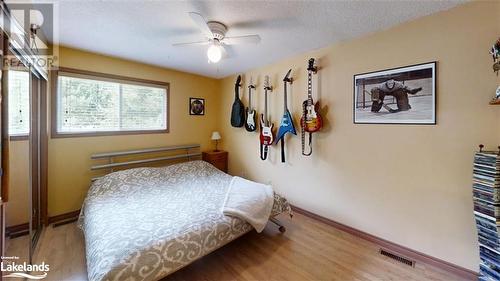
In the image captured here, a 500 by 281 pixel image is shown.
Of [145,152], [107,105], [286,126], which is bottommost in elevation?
[145,152]

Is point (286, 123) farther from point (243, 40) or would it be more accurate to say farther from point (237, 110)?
point (243, 40)

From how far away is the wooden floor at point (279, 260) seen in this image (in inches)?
70.1

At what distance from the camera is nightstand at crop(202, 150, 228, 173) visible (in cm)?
395

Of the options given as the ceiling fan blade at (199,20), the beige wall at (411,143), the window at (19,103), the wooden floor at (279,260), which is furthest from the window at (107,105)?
the beige wall at (411,143)

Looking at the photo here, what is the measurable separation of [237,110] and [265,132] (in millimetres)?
800

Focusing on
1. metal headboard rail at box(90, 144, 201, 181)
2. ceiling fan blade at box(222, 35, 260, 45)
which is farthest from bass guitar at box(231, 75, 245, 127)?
ceiling fan blade at box(222, 35, 260, 45)

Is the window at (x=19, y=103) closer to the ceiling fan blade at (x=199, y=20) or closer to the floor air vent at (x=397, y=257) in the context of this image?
the ceiling fan blade at (x=199, y=20)

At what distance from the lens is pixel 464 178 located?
5.79ft

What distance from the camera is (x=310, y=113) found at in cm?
273

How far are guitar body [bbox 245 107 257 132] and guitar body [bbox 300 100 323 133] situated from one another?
3.34ft

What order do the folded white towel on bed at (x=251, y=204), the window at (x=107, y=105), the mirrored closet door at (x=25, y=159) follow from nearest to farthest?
the mirrored closet door at (x=25, y=159) < the folded white towel on bed at (x=251, y=204) < the window at (x=107, y=105)

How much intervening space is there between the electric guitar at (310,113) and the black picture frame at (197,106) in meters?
2.13

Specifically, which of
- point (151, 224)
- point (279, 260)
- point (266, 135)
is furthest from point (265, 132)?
point (151, 224)

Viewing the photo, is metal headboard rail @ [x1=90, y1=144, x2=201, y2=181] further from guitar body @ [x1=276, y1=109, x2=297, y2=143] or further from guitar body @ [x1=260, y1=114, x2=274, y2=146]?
guitar body @ [x1=276, y1=109, x2=297, y2=143]
